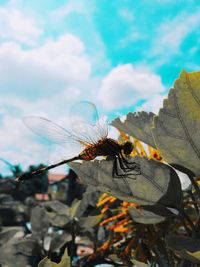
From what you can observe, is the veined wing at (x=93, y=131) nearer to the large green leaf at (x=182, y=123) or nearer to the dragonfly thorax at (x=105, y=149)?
the dragonfly thorax at (x=105, y=149)

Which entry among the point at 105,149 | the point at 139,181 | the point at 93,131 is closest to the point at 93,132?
the point at 93,131

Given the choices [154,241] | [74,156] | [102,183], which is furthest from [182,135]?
[154,241]

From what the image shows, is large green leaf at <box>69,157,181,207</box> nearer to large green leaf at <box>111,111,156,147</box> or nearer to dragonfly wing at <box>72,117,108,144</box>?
large green leaf at <box>111,111,156,147</box>

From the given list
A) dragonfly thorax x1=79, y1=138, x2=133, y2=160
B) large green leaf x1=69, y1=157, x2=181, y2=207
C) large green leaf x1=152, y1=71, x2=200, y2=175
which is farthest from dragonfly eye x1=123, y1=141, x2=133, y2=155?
large green leaf x1=152, y1=71, x2=200, y2=175

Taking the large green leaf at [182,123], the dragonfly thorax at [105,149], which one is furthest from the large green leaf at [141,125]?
the large green leaf at [182,123]

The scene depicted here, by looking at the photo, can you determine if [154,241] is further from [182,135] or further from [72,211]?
[182,135]

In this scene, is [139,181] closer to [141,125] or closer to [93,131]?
[141,125]
